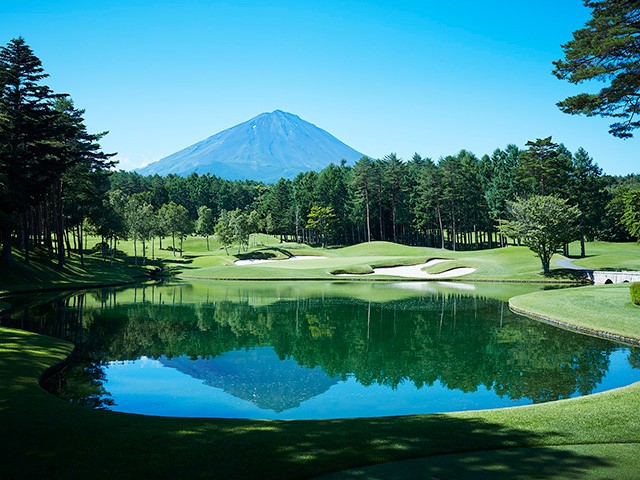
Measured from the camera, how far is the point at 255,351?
19812 millimetres

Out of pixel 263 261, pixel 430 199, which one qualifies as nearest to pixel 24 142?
pixel 263 261

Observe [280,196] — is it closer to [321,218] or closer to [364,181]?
[321,218]

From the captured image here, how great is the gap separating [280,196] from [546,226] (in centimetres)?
6650

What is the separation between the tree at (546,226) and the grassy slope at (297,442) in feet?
127

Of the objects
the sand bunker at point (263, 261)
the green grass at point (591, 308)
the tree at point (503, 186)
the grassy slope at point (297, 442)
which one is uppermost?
the tree at point (503, 186)

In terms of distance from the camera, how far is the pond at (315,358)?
13.4 meters

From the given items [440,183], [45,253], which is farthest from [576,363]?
[440,183]

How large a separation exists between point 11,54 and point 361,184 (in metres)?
62.4

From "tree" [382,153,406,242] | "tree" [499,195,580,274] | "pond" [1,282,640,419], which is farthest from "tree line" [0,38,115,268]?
"tree" [382,153,406,242]

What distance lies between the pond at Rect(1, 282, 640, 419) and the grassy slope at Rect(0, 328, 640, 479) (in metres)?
2.49

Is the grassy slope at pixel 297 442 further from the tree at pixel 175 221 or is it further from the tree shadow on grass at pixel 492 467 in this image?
the tree at pixel 175 221

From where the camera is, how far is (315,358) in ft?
60.7

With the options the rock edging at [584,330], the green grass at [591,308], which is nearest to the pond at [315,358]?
the rock edging at [584,330]

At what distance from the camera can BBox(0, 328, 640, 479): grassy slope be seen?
7.22 meters
